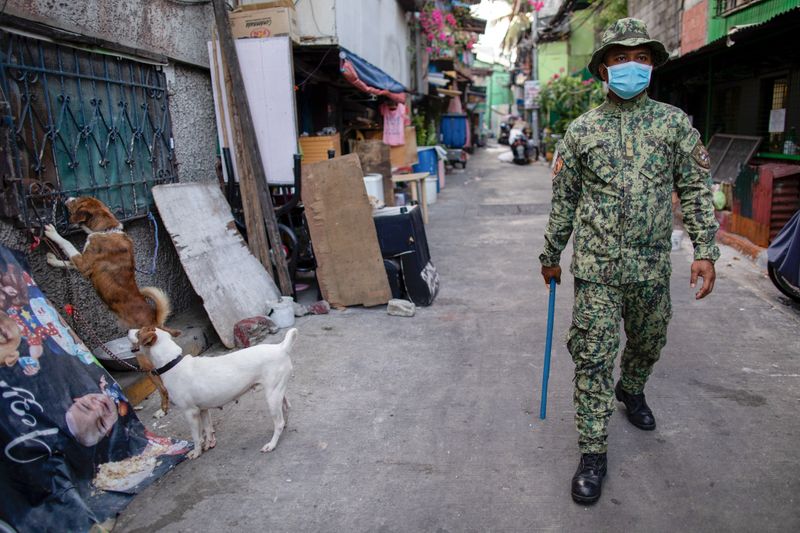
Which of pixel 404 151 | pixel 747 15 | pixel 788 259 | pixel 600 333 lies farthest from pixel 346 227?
pixel 747 15

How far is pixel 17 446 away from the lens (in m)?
2.54

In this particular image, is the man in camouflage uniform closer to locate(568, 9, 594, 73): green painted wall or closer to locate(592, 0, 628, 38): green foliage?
locate(592, 0, 628, 38): green foliage

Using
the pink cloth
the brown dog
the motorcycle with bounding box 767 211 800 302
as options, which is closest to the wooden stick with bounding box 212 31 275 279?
the brown dog

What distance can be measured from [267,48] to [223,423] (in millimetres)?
3793

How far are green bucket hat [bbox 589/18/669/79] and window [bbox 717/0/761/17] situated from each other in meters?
6.86

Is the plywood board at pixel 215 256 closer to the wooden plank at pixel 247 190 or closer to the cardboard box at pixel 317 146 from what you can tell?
the wooden plank at pixel 247 190

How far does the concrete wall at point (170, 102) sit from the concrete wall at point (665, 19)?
897cm

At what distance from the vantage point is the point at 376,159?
9008 mm

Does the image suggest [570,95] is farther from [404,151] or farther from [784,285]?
[784,285]

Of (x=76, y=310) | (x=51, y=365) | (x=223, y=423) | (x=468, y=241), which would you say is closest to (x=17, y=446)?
(x=51, y=365)

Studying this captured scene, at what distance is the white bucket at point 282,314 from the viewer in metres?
5.49

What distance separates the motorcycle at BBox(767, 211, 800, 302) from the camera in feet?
16.9

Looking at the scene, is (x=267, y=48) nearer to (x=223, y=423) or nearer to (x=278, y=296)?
(x=278, y=296)

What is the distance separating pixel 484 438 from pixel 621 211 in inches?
59.2
